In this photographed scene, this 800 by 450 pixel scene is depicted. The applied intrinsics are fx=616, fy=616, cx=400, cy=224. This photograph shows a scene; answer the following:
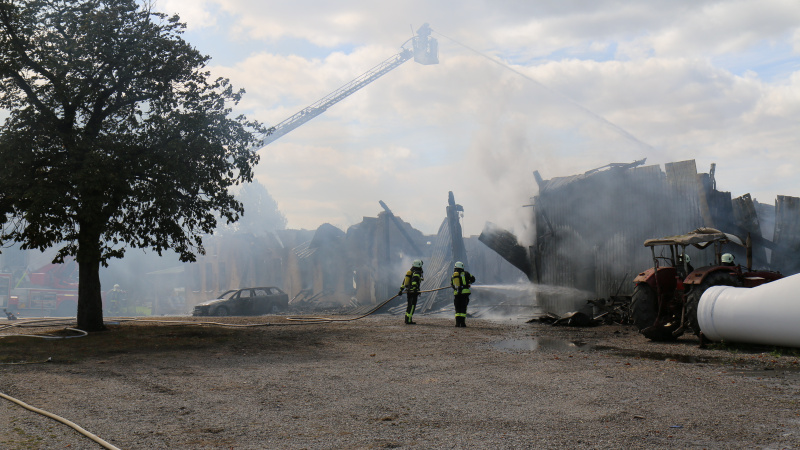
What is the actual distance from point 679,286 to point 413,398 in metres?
7.33

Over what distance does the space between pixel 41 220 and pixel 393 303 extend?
15.7 meters

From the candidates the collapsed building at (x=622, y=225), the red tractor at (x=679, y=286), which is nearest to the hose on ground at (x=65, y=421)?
the red tractor at (x=679, y=286)

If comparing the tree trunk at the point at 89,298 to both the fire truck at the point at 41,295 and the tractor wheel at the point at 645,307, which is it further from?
the fire truck at the point at 41,295

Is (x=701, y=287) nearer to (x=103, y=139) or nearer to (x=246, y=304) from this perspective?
(x=103, y=139)

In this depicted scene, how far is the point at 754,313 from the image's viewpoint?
9.62m

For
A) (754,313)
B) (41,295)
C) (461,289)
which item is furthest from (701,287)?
(41,295)

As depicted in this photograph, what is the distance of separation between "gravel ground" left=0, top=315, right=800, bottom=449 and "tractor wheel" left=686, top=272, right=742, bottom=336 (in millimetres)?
493

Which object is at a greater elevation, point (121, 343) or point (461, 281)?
point (461, 281)

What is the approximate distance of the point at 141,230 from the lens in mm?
14047

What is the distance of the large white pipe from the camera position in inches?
362

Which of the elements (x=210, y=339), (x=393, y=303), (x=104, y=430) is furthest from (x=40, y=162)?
(x=393, y=303)

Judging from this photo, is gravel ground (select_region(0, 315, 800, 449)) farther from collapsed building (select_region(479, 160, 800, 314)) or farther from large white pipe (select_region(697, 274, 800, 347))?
collapsed building (select_region(479, 160, 800, 314))

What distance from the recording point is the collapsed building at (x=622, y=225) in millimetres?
16859

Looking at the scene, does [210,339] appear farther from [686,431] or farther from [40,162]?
[686,431]
